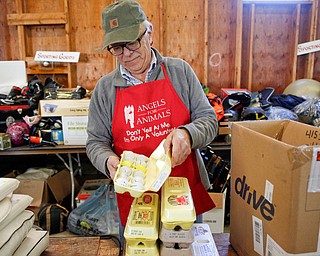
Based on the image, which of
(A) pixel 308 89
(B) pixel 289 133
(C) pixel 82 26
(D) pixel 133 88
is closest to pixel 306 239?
(B) pixel 289 133

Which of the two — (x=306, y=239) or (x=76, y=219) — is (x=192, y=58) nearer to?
(x=76, y=219)

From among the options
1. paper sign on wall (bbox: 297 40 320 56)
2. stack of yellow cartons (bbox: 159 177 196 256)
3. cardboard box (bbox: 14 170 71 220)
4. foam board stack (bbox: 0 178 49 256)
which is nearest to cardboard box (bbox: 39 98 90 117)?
cardboard box (bbox: 14 170 71 220)

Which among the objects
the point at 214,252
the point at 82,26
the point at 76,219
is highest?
the point at 82,26

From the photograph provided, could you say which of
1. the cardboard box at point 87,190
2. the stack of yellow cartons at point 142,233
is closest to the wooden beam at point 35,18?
the cardboard box at point 87,190

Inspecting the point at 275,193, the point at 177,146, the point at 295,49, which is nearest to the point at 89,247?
Result: the point at 177,146

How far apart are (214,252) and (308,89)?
272cm

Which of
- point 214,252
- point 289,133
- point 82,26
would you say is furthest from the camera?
point 82,26

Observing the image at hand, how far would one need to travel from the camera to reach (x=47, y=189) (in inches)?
107

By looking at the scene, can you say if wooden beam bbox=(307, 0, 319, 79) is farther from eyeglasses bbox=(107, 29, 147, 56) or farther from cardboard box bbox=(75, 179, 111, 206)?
eyeglasses bbox=(107, 29, 147, 56)

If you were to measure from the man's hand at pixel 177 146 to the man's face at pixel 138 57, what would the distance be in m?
0.41

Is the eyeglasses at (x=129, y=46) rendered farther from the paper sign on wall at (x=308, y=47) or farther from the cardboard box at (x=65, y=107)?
the paper sign on wall at (x=308, y=47)

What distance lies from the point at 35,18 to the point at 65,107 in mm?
1338

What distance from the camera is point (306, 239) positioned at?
2.26ft

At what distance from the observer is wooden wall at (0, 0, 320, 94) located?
10.8 feet
